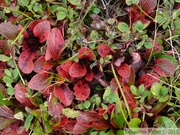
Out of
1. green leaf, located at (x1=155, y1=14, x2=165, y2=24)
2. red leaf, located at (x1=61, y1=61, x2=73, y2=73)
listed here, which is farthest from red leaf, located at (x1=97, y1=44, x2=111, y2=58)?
green leaf, located at (x1=155, y1=14, x2=165, y2=24)

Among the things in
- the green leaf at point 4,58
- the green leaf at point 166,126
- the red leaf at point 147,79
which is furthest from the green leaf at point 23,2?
the green leaf at point 166,126

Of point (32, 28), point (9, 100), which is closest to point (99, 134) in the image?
point (9, 100)

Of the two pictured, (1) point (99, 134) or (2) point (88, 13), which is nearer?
(1) point (99, 134)

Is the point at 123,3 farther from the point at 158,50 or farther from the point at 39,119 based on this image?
the point at 39,119

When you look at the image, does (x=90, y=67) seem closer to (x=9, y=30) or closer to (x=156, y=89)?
(x=156, y=89)

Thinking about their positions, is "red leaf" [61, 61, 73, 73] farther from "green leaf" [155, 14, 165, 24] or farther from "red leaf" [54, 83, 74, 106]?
"green leaf" [155, 14, 165, 24]

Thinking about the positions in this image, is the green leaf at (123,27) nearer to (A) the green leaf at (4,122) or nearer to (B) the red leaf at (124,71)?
(B) the red leaf at (124,71)

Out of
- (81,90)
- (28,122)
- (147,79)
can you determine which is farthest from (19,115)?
(147,79)
